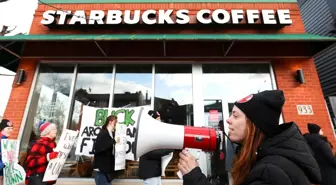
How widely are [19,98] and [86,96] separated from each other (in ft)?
5.52

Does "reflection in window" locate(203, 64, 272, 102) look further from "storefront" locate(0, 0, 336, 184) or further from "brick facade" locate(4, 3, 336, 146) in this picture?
"brick facade" locate(4, 3, 336, 146)

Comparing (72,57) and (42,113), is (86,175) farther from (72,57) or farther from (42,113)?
(72,57)

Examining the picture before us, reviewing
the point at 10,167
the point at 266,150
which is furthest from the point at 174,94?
the point at 266,150

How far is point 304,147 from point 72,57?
18.5 feet

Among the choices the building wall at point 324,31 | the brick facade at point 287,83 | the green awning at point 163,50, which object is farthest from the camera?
the building wall at point 324,31

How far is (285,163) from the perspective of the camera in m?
0.92

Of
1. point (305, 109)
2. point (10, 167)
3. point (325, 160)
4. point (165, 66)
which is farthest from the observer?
point (165, 66)

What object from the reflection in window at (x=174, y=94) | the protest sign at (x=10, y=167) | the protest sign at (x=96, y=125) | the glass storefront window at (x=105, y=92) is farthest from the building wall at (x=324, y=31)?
the protest sign at (x=10, y=167)

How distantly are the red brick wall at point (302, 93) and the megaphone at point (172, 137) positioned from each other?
165 inches

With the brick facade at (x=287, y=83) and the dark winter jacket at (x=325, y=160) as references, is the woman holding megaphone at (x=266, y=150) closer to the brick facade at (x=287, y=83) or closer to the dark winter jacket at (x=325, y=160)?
the dark winter jacket at (x=325, y=160)

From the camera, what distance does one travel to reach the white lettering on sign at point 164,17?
531 cm

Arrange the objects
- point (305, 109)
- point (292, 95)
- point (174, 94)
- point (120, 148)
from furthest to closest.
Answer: point (174, 94) < point (292, 95) < point (305, 109) < point (120, 148)

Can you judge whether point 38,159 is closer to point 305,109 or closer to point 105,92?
point 105,92

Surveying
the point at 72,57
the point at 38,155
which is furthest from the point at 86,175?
the point at 72,57
